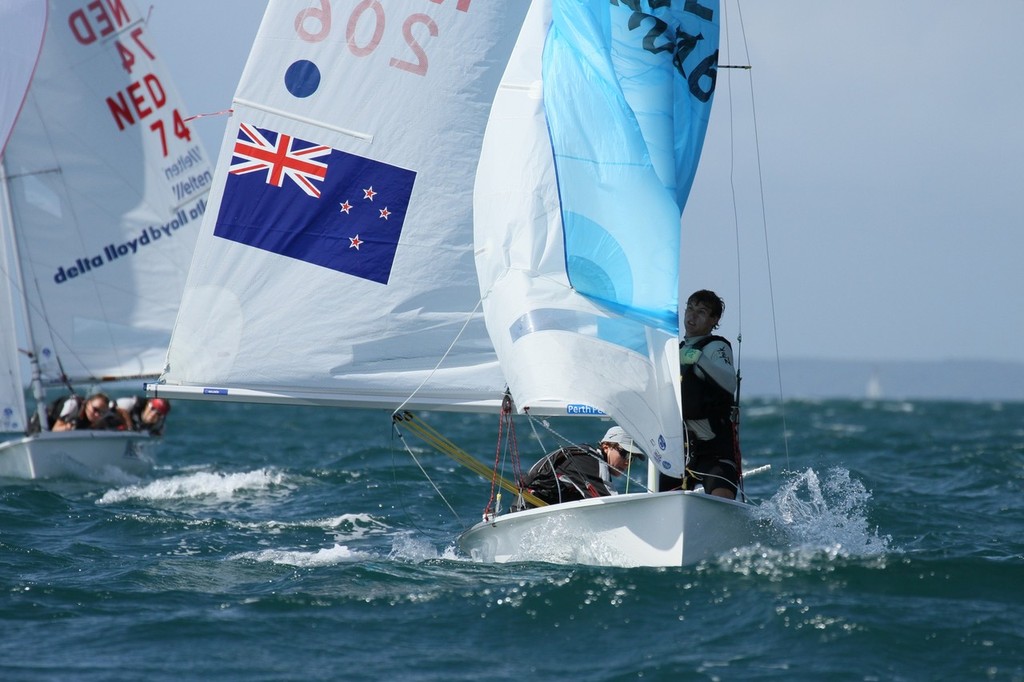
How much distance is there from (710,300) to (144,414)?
Result: 843 cm

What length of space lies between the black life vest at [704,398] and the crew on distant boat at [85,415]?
8.02 metres

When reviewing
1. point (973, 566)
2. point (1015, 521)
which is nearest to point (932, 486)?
point (1015, 521)

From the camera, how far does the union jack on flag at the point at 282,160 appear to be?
7.62 meters

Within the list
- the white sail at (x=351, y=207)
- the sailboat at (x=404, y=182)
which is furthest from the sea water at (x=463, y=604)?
the white sail at (x=351, y=207)

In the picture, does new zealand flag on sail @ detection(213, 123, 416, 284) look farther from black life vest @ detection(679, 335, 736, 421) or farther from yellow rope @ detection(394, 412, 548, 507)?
black life vest @ detection(679, 335, 736, 421)

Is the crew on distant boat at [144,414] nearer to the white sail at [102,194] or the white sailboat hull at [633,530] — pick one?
the white sail at [102,194]

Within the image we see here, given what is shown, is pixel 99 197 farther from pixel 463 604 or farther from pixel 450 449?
pixel 463 604

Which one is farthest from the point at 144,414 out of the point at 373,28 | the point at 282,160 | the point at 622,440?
the point at 622,440

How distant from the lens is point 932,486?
12.6 m

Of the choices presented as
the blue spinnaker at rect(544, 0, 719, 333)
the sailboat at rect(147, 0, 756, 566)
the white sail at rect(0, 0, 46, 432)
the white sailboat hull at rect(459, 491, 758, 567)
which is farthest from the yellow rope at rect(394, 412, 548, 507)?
the white sail at rect(0, 0, 46, 432)

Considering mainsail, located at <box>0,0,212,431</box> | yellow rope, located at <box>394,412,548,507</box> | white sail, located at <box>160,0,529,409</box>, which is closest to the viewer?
yellow rope, located at <box>394,412,548,507</box>

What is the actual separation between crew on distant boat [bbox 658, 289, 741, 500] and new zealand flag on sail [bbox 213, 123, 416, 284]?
1950 millimetres

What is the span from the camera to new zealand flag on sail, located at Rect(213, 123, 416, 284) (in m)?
7.61

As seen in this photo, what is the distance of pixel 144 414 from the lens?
1369 centimetres
